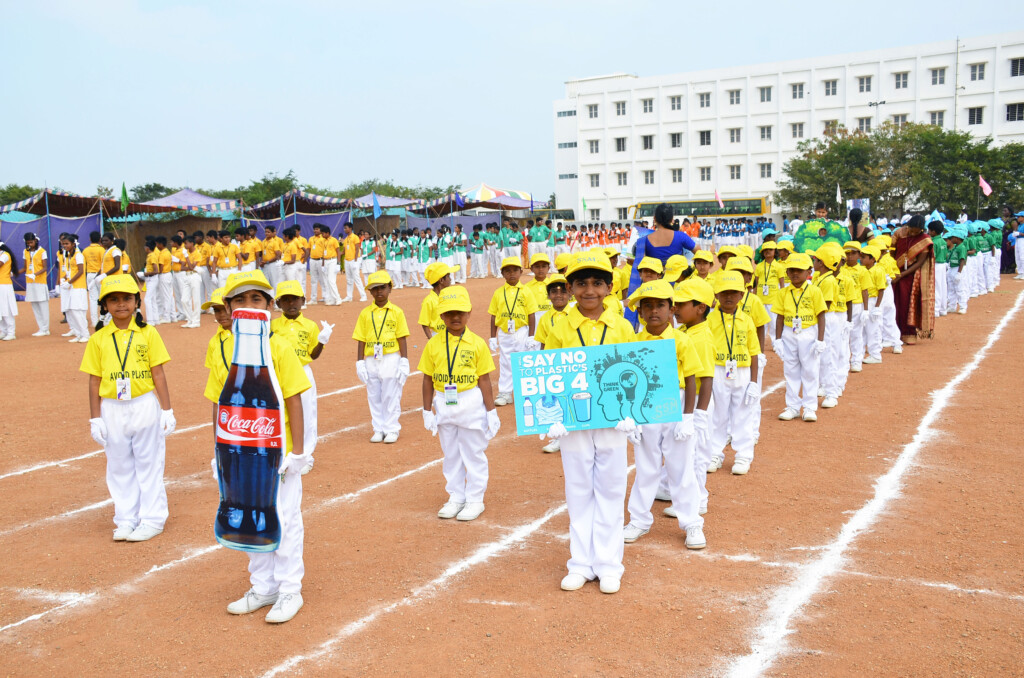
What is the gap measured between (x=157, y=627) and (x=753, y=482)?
5.06 meters

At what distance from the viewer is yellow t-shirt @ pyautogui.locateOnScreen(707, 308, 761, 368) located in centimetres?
745

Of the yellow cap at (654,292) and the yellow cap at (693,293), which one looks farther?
the yellow cap at (693,293)

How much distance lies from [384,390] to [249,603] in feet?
14.2

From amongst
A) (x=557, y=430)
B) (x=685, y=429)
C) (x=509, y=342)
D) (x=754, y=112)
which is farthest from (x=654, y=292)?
(x=754, y=112)

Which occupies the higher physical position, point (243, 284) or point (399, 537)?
point (243, 284)

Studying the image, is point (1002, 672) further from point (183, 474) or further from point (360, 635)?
point (183, 474)

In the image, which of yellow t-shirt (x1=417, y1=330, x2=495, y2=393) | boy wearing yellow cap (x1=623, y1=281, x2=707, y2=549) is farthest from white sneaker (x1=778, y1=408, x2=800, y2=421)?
yellow t-shirt (x1=417, y1=330, x2=495, y2=393)

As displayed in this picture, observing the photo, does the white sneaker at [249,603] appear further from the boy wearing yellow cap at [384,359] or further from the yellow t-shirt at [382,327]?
the yellow t-shirt at [382,327]

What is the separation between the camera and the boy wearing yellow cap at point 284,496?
487 cm

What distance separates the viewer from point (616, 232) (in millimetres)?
39312

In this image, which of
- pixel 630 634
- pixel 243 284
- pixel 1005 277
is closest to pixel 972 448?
pixel 630 634

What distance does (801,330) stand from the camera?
381 inches

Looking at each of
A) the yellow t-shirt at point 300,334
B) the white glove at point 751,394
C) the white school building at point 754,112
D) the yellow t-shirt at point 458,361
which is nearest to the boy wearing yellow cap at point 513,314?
the yellow t-shirt at point 300,334

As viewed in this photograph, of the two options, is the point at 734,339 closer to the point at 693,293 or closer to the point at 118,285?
the point at 693,293
